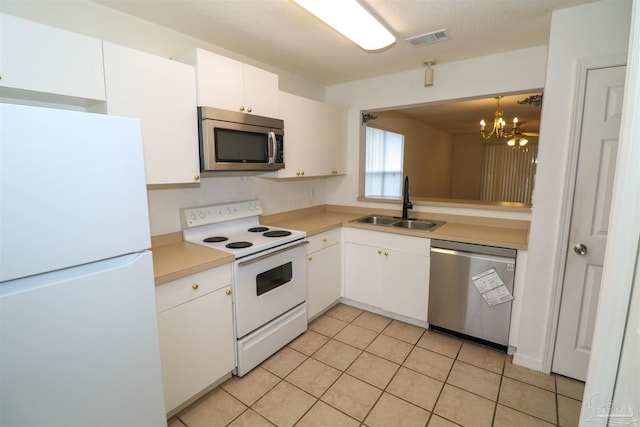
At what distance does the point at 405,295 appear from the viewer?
Result: 2.68m

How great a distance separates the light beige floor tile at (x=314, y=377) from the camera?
1.96 m

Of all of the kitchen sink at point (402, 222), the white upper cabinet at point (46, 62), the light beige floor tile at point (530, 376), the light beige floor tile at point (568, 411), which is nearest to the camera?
the white upper cabinet at point (46, 62)

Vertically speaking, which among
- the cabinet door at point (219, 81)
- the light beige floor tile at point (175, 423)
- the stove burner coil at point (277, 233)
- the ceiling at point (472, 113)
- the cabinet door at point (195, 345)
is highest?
the ceiling at point (472, 113)

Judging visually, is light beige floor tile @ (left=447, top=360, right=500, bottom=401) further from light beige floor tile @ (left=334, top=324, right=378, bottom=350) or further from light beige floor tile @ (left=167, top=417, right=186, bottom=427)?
light beige floor tile @ (left=167, top=417, right=186, bottom=427)

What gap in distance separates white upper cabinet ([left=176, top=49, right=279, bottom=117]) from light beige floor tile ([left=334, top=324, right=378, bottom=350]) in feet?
6.32

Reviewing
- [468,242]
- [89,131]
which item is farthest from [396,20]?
[89,131]

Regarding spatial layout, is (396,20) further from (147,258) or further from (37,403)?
(37,403)

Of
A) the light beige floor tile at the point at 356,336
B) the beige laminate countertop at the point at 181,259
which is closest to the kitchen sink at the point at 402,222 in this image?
the light beige floor tile at the point at 356,336

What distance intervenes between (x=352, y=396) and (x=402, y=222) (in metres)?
1.74

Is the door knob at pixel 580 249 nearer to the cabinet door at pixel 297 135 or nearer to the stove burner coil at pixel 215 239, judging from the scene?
the cabinet door at pixel 297 135

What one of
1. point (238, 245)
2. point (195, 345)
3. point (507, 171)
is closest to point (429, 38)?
point (238, 245)

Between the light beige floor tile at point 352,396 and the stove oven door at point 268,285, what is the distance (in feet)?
2.13

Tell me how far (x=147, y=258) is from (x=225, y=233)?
1.27m

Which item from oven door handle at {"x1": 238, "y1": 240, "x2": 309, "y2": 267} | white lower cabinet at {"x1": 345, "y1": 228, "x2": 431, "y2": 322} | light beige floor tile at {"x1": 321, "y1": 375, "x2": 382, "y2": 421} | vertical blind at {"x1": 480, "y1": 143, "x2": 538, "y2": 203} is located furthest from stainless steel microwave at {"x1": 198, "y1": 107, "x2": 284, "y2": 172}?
vertical blind at {"x1": 480, "y1": 143, "x2": 538, "y2": 203}
